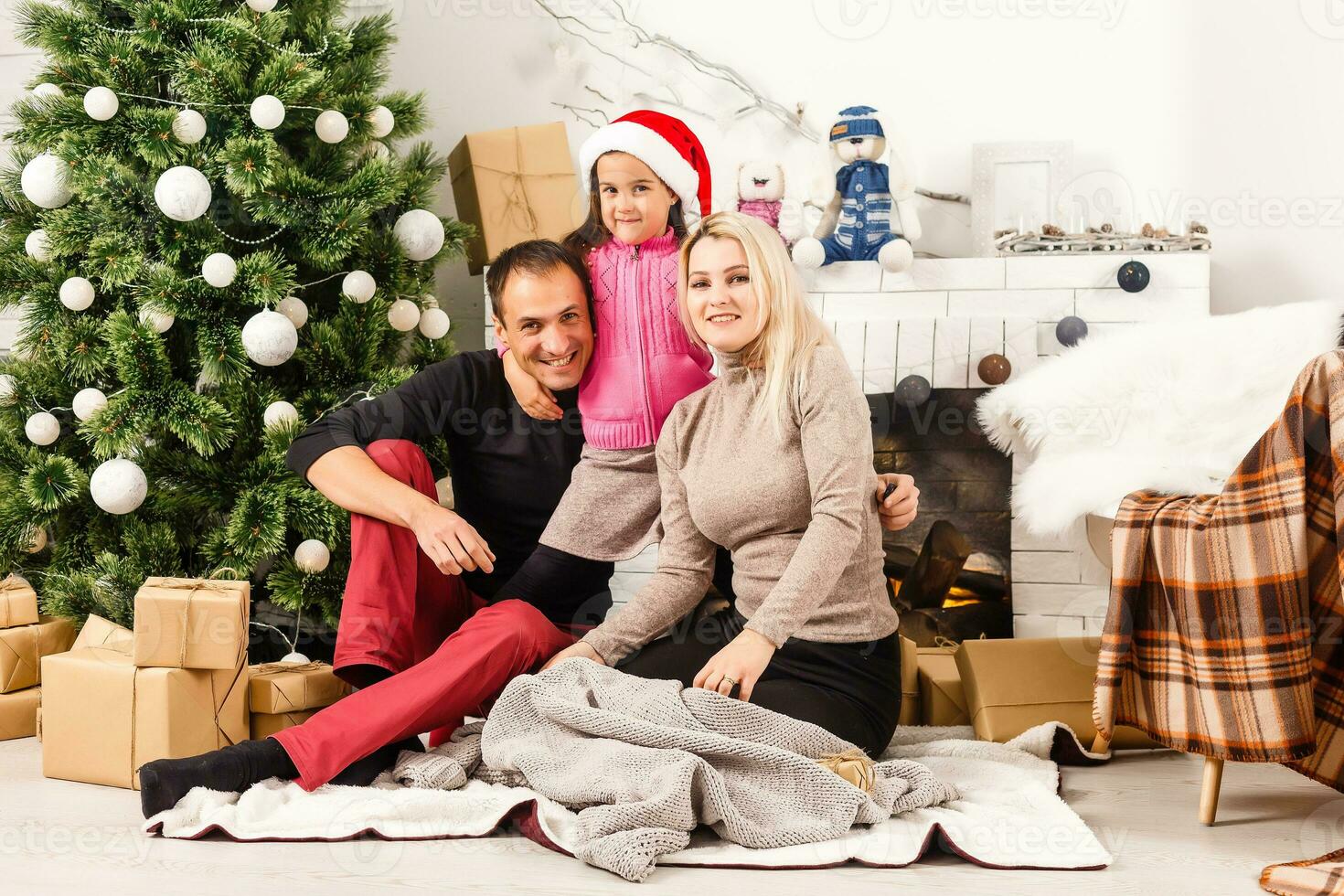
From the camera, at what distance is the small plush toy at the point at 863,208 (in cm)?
266

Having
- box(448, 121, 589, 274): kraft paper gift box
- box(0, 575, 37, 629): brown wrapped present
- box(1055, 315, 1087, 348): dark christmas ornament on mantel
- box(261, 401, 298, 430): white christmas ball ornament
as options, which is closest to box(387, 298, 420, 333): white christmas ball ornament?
box(261, 401, 298, 430): white christmas ball ornament

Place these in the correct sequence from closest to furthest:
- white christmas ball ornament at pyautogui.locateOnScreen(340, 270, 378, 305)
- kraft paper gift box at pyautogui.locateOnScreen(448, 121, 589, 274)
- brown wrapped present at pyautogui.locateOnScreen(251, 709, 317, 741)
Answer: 1. brown wrapped present at pyautogui.locateOnScreen(251, 709, 317, 741)
2. white christmas ball ornament at pyautogui.locateOnScreen(340, 270, 378, 305)
3. kraft paper gift box at pyautogui.locateOnScreen(448, 121, 589, 274)

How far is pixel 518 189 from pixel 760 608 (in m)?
1.58

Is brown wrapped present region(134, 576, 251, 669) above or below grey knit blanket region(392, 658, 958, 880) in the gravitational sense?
above

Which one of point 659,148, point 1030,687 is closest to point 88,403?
point 659,148

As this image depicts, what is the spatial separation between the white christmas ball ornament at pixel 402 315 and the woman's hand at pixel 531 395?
0.48 m

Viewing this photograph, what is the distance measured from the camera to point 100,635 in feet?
6.69

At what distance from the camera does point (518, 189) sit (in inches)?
109

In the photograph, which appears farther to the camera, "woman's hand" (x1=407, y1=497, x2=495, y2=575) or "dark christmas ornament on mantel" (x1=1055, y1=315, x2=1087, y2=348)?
"dark christmas ornament on mantel" (x1=1055, y1=315, x2=1087, y2=348)

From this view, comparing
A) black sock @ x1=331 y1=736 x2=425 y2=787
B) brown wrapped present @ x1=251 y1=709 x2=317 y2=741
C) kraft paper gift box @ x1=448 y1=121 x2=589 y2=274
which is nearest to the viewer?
black sock @ x1=331 y1=736 x2=425 y2=787

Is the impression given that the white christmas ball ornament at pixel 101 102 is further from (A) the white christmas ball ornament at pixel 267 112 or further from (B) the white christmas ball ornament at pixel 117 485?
(B) the white christmas ball ornament at pixel 117 485

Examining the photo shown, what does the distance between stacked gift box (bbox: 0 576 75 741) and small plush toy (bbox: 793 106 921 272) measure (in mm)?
1902

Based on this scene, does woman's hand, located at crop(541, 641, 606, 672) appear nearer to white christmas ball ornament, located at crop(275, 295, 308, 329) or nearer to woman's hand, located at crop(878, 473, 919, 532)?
woman's hand, located at crop(878, 473, 919, 532)

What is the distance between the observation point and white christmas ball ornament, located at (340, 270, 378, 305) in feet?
7.69
